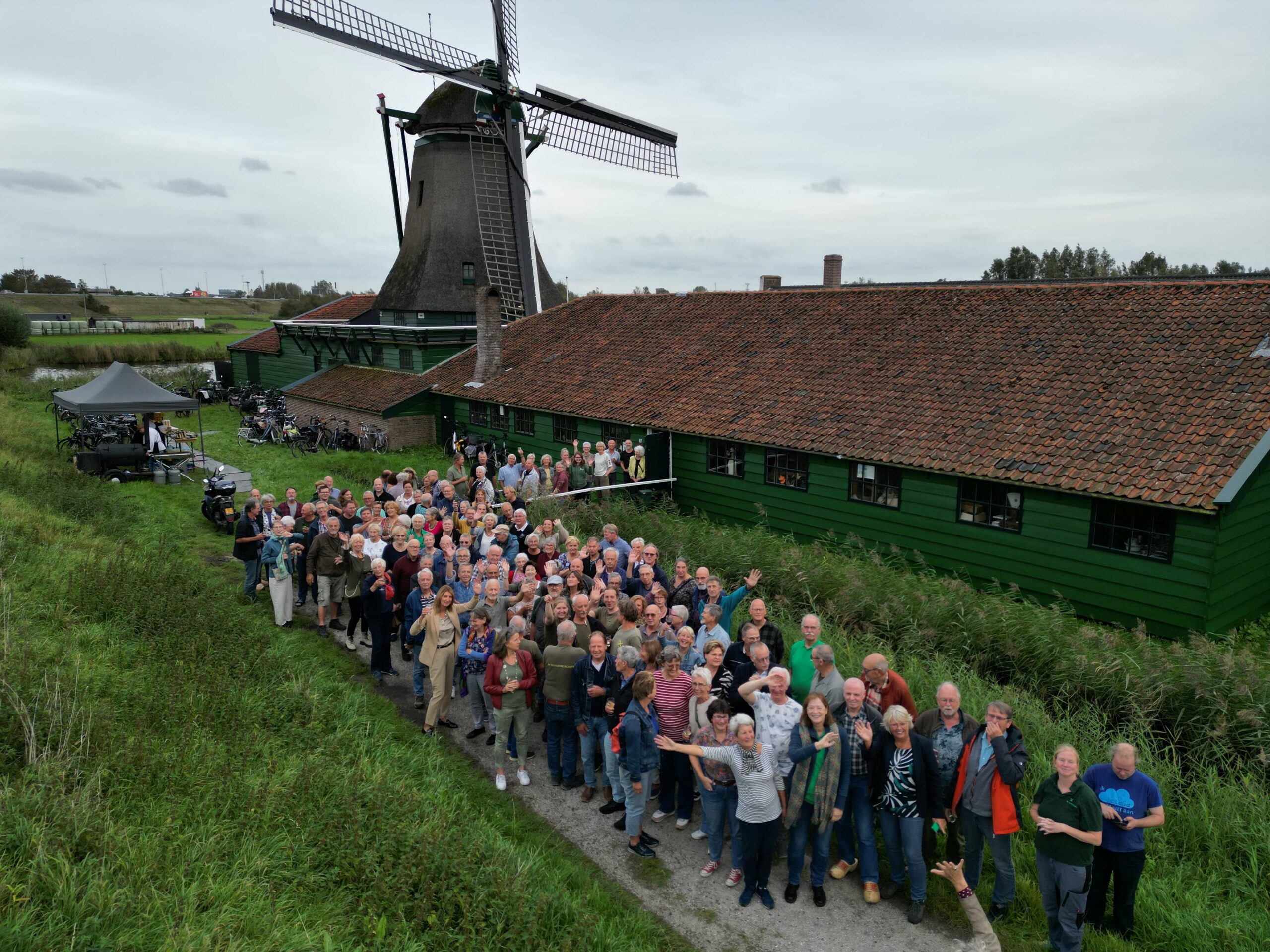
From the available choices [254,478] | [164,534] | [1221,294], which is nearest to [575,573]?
[164,534]

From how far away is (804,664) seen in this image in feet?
24.4

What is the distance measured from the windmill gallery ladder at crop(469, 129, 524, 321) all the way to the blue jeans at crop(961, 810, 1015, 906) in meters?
25.0

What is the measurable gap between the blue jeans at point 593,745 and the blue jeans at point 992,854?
310 centimetres

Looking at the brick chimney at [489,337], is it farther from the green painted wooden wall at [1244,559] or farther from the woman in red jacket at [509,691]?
the green painted wooden wall at [1244,559]

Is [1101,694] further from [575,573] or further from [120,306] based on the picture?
[120,306]

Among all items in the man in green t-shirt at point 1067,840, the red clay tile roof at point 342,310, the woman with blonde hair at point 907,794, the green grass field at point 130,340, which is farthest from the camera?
the green grass field at point 130,340

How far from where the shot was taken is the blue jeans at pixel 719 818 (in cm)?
656

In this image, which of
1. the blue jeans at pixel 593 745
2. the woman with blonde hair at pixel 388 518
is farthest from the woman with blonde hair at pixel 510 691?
the woman with blonde hair at pixel 388 518

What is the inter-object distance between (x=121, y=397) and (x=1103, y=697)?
21662 mm

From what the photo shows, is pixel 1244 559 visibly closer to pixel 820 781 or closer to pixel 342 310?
pixel 820 781

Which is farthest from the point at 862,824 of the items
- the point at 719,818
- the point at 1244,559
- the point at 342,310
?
the point at 342,310

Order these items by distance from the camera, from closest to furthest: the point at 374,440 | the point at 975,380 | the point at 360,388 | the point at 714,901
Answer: the point at 714,901 < the point at 975,380 < the point at 374,440 < the point at 360,388

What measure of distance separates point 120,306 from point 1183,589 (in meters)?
120

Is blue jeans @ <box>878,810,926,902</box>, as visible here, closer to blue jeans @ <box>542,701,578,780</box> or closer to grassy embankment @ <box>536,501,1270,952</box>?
grassy embankment @ <box>536,501,1270,952</box>
